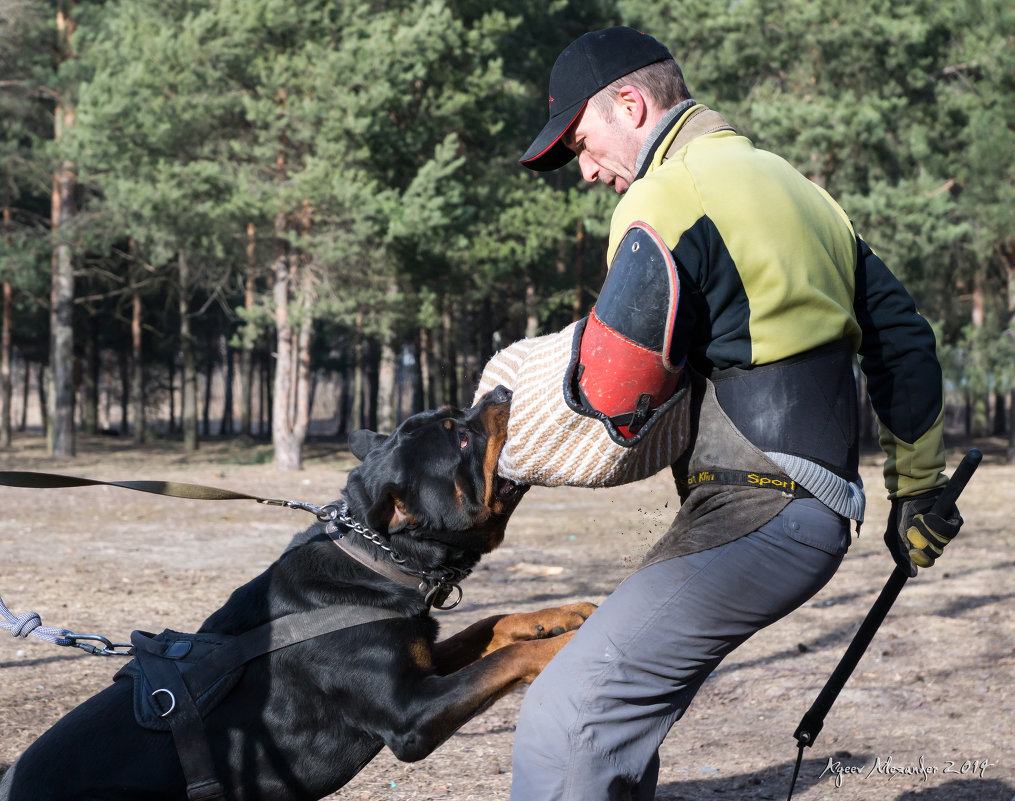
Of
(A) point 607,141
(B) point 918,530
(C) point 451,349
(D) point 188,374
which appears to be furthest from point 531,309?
(A) point 607,141

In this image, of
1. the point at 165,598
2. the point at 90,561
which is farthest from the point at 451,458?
the point at 90,561

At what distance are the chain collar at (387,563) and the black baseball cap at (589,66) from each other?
1.33 meters

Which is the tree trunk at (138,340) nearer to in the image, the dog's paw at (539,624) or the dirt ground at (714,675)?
the dirt ground at (714,675)

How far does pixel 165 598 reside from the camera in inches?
310

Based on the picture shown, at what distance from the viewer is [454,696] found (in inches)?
109

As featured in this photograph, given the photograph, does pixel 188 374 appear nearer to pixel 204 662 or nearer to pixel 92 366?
pixel 92 366

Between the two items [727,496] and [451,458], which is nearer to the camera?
[727,496]

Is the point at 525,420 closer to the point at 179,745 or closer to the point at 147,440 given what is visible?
the point at 179,745

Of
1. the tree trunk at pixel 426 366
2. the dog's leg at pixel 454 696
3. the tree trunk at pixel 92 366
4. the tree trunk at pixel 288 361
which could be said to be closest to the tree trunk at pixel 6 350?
the tree trunk at pixel 92 366

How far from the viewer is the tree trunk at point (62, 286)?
21.5 m

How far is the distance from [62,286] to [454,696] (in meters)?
21.8

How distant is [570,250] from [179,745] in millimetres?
26966

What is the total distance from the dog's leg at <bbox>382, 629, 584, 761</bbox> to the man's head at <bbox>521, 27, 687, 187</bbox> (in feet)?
4.48

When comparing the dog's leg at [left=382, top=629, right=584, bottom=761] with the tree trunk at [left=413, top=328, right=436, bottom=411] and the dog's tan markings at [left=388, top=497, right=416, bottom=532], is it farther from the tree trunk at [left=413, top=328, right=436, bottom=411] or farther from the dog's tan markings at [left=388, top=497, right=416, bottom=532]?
the tree trunk at [left=413, top=328, right=436, bottom=411]
